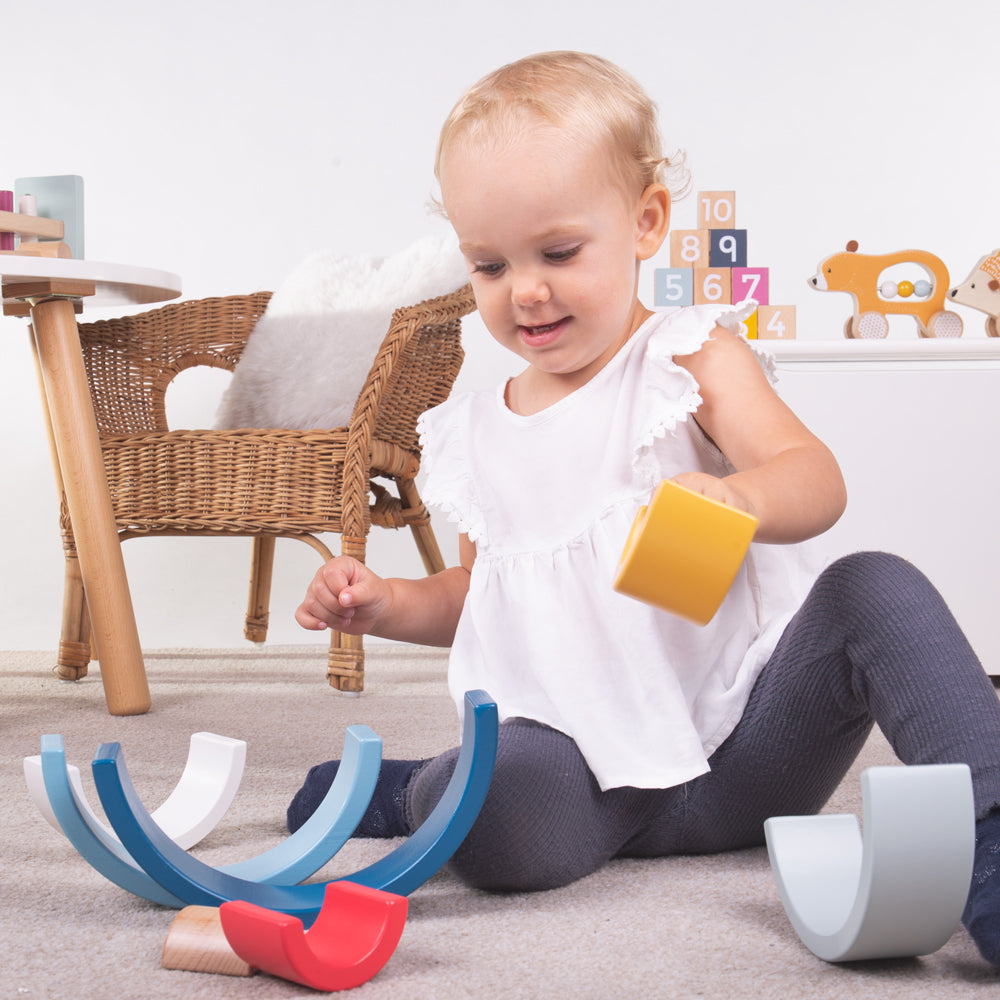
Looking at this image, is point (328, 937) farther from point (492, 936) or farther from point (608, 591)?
point (608, 591)

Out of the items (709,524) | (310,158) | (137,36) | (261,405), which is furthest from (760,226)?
(709,524)

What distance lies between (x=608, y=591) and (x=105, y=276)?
99cm

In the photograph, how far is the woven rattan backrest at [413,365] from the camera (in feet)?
5.13

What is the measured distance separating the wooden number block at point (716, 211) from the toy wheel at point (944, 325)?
0.34 m

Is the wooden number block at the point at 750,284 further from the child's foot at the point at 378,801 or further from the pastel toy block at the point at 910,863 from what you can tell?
the pastel toy block at the point at 910,863

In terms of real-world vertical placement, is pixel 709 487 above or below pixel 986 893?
above

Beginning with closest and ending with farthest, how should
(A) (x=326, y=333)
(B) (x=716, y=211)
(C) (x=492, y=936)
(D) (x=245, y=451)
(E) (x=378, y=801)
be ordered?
(C) (x=492, y=936)
(E) (x=378, y=801)
(D) (x=245, y=451)
(A) (x=326, y=333)
(B) (x=716, y=211)

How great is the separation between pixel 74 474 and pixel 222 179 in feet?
3.18

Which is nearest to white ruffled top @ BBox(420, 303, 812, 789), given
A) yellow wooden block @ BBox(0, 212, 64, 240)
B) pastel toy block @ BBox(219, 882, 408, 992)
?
pastel toy block @ BBox(219, 882, 408, 992)

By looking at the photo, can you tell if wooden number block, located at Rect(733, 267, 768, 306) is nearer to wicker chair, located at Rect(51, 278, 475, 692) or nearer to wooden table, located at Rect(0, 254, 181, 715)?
wicker chair, located at Rect(51, 278, 475, 692)

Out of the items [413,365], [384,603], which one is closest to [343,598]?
[384,603]

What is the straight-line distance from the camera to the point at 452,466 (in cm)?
89

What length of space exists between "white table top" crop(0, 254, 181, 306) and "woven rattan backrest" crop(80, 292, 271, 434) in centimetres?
4

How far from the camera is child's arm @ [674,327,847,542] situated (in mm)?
633
